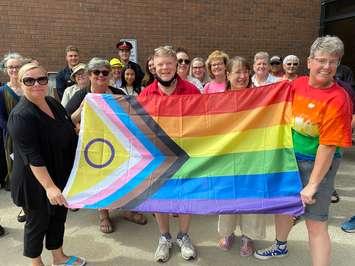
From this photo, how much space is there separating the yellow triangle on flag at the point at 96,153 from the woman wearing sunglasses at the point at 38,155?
11 cm

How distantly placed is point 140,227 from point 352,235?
7.20ft

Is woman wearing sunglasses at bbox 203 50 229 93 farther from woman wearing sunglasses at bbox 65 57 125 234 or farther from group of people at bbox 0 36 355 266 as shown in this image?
woman wearing sunglasses at bbox 65 57 125 234

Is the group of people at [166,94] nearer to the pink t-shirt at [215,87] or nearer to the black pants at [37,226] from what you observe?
the black pants at [37,226]

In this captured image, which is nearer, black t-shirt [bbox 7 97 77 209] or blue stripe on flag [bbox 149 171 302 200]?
black t-shirt [bbox 7 97 77 209]

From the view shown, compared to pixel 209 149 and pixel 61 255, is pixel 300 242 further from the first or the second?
pixel 61 255

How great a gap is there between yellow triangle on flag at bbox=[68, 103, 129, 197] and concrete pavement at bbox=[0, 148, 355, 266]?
853 mm

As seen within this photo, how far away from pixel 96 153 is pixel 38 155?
21.0 inches

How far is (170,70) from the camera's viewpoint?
2.99 m

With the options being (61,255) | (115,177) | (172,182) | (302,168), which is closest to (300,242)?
(302,168)

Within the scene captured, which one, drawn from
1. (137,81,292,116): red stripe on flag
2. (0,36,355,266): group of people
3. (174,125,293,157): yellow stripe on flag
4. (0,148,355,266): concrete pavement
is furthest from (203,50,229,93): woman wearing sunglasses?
(0,148,355,266): concrete pavement

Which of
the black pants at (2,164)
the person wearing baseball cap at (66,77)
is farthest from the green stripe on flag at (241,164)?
the person wearing baseball cap at (66,77)

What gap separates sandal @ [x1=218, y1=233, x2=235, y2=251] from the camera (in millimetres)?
3422

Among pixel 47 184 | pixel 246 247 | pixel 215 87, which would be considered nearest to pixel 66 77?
pixel 215 87

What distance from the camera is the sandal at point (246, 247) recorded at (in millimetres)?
3316
